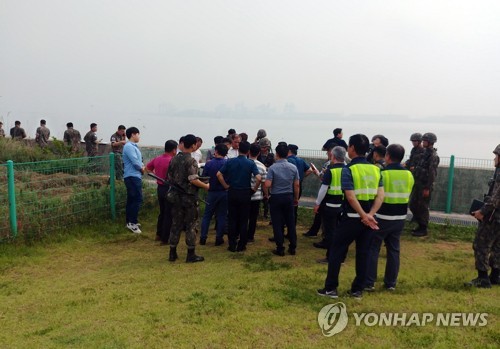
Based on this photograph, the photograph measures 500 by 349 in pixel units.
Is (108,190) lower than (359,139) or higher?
lower

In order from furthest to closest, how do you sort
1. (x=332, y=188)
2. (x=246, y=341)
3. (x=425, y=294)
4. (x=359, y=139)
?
(x=332, y=188), (x=425, y=294), (x=359, y=139), (x=246, y=341)

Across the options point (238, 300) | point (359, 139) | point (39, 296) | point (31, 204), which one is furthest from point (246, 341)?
point (31, 204)

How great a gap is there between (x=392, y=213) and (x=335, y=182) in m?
1.22

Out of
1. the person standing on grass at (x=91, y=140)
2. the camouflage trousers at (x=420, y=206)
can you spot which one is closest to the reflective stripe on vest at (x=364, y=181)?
the camouflage trousers at (x=420, y=206)

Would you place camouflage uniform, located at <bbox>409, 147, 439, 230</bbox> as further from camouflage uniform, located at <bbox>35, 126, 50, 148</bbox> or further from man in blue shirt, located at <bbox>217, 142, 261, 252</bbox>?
camouflage uniform, located at <bbox>35, 126, 50, 148</bbox>

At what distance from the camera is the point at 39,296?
4.96m

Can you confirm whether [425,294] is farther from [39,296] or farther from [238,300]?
[39,296]

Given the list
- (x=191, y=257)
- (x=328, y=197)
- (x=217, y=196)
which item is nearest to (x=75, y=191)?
(x=217, y=196)

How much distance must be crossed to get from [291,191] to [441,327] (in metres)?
2.88

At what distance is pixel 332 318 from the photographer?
13.7ft

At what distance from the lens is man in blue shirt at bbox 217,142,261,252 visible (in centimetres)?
658

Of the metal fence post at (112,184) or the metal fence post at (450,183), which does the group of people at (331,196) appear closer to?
the metal fence post at (112,184)

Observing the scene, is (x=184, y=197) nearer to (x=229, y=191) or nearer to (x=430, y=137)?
(x=229, y=191)

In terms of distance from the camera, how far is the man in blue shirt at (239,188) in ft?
21.6
